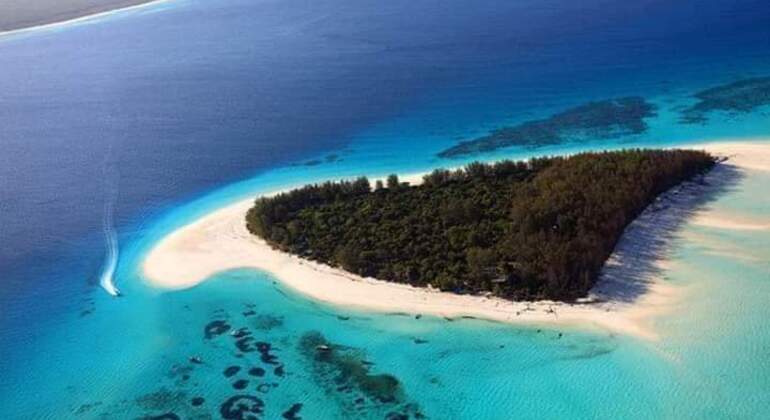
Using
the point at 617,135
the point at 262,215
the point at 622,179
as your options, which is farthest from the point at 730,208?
the point at 262,215

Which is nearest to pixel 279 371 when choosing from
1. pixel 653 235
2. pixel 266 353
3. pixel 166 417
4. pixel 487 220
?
pixel 266 353

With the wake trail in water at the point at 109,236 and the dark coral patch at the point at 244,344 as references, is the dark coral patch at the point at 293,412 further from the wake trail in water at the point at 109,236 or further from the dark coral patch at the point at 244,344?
the wake trail in water at the point at 109,236

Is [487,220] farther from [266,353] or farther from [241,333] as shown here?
[241,333]

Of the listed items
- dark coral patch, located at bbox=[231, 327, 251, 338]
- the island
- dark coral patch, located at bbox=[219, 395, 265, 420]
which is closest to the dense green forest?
dark coral patch, located at bbox=[231, 327, 251, 338]

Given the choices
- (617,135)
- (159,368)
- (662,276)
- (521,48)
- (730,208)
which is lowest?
(159,368)

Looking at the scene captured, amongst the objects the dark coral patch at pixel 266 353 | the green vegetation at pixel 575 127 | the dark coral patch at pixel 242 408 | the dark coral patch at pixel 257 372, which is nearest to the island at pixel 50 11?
the green vegetation at pixel 575 127

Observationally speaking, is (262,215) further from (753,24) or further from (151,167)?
(753,24)

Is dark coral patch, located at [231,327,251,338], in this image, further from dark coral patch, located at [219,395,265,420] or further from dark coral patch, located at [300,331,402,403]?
dark coral patch, located at [219,395,265,420]
